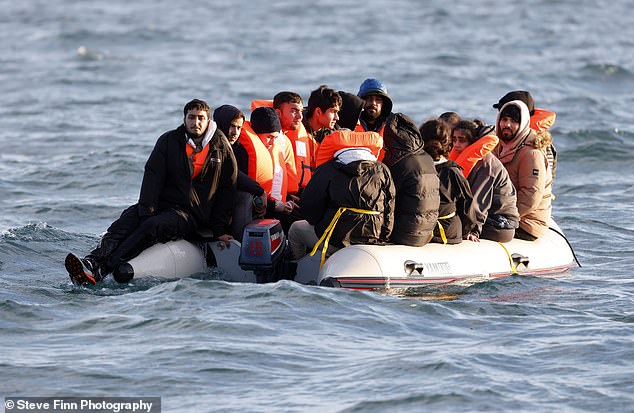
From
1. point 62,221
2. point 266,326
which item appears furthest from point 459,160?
point 62,221

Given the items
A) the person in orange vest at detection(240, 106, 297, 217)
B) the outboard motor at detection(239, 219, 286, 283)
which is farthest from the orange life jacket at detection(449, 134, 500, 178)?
the outboard motor at detection(239, 219, 286, 283)

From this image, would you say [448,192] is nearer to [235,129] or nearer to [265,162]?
[265,162]

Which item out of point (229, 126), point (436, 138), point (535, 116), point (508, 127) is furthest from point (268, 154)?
point (535, 116)

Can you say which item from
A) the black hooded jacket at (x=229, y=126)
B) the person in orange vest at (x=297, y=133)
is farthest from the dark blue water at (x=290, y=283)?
the person in orange vest at (x=297, y=133)

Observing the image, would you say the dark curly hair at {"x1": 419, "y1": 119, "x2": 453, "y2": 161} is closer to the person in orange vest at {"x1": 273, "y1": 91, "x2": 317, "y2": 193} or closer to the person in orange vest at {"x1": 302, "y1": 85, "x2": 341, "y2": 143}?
the person in orange vest at {"x1": 302, "y1": 85, "x2": 341, "y2": 143}

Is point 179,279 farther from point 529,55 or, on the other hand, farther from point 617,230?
point 529,55

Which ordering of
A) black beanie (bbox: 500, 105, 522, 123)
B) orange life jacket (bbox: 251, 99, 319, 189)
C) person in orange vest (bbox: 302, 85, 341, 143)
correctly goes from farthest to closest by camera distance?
orange life jacket (bbox: 251, 99, 319, 189) < person in orange vest (bbox: 302, 85, 341, 143) < black beanie (bbox: 500, 105, 522, 123)

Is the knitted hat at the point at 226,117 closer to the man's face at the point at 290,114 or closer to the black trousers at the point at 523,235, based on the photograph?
the man's face at the point at 290,114

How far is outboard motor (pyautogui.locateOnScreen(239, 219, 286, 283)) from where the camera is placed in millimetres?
9867

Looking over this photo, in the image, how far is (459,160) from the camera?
1054 centimetres

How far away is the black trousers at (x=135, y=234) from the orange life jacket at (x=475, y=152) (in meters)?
2.41

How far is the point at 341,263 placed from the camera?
9.70 m

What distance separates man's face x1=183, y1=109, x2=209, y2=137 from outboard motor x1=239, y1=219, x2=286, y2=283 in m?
0.89

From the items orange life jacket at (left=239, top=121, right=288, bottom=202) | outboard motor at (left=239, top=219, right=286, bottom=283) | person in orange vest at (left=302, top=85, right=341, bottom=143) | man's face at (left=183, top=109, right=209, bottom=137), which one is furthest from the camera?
person in orange vest at (left=302, top=85, right=341, bottom=143)
